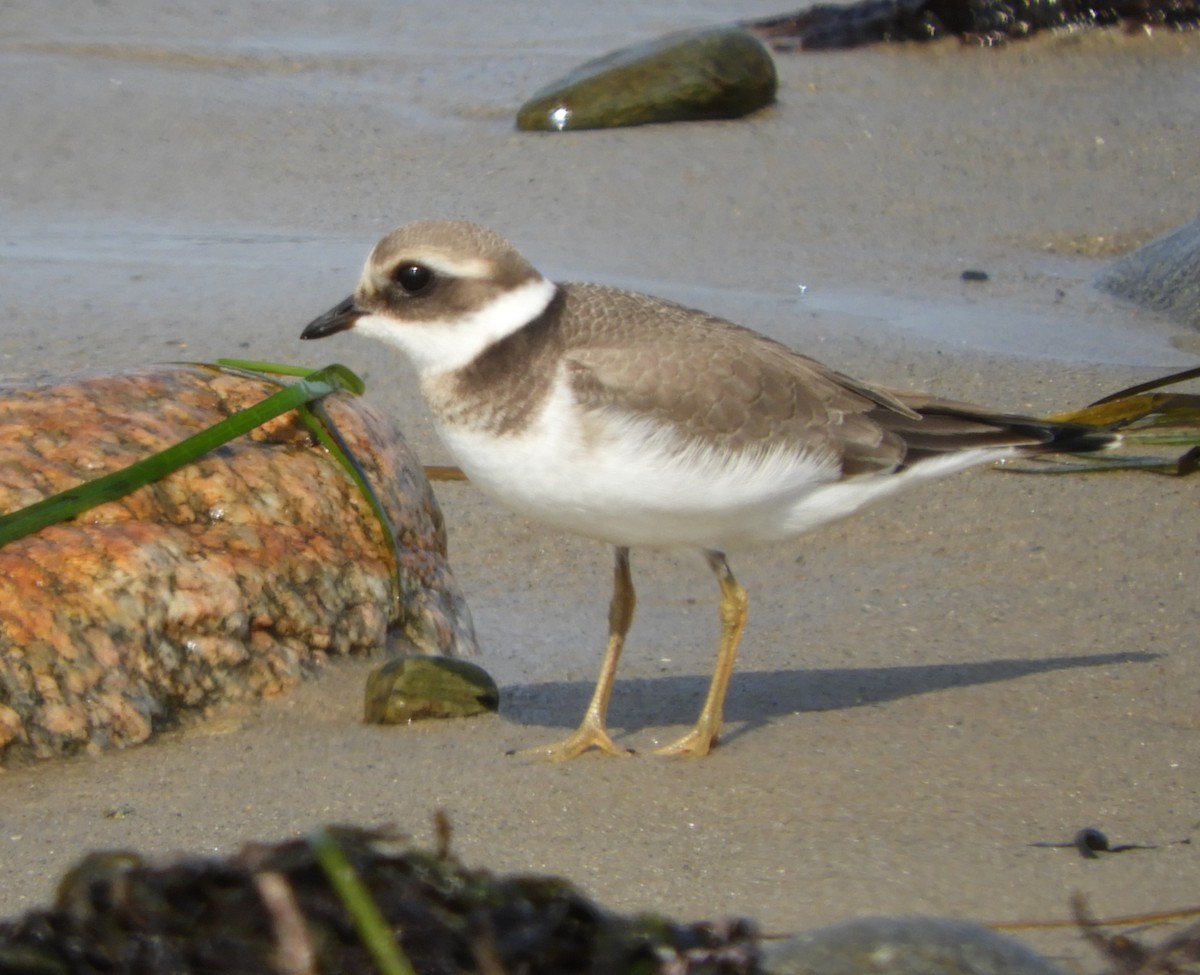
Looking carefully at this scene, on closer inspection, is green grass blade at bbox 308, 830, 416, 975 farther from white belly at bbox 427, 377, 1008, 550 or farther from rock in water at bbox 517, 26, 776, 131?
rock in water at bbox 517, 26, 776, 131

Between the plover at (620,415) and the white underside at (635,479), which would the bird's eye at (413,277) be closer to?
the plover at (620,415)

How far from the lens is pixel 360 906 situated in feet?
6.88

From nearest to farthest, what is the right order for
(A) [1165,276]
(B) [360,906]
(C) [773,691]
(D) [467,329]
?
1. (B) [360,906]
2. (D) [467,329]
3. (C) [773,691]
4. (A) [1165,276]

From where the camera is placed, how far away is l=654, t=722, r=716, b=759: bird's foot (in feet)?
12.6

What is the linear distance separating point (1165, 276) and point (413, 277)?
4.49m

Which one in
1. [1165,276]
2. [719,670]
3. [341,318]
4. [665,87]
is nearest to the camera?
[341,318]

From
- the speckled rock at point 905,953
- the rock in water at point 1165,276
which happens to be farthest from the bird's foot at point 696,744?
the rock in water at point 1165,276

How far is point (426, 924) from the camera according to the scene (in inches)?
89.0

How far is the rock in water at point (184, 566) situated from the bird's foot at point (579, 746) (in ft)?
1.81

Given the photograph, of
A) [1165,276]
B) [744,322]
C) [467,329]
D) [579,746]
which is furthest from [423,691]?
[1165,276]

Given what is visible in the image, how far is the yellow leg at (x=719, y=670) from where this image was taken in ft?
12.7

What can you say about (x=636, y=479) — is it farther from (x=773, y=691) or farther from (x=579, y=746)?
(x=773, y=691)

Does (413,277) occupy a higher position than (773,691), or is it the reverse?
(413,277)

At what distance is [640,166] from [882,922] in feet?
19.9
